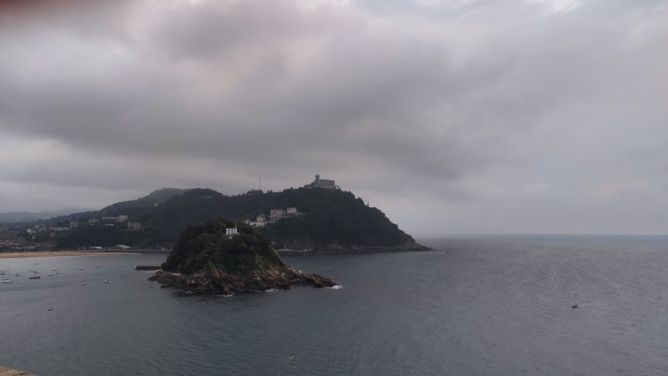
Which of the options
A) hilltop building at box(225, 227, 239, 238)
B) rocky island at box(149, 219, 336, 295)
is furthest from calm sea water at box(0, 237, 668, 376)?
hilltop building at box(225, 227, 239, 238)

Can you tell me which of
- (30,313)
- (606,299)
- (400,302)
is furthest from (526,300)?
(30,313)

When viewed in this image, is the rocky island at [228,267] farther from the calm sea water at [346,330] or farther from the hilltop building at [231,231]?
the calm sea water at [346,330]

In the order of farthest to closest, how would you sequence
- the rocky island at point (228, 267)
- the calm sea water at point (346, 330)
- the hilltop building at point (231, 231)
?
the hilltop building at point (231, 231), the rocky island at point (228, 267), the calm sea water at point (346, 330)

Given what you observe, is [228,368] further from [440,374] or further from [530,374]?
[530,374]

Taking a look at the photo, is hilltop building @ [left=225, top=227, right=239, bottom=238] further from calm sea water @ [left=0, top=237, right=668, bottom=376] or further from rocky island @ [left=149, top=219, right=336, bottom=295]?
calm sea water @ [left=0, top=237, right=668, bottom=376]

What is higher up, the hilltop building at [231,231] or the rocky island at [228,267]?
the hilltop building at [231,231]

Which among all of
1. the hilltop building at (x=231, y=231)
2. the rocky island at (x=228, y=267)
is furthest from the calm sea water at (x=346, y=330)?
the hilltop building at (x=231, y=231)

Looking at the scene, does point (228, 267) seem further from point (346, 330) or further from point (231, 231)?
point (346, 330)
